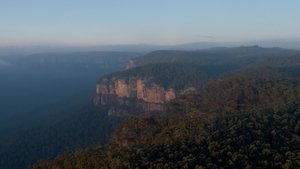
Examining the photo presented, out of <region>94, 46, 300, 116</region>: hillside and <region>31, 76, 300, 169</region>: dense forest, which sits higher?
<region>31, 76, 300, 169</region>: dense forest

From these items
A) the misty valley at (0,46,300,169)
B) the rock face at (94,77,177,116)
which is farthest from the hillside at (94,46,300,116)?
the misty valley at (0,46,300,169)

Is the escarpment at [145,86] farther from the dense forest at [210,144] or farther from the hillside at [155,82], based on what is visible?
the dense forest at [210,144]

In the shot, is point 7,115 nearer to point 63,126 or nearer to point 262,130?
point 63,126

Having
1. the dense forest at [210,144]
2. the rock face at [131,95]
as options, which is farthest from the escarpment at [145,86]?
the dense forest at [210,144]

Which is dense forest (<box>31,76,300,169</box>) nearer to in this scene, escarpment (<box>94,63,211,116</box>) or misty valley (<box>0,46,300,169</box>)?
misty valley (<box>0,46,300,169</box>)

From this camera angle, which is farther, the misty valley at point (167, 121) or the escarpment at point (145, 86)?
the escarpment at point (145, 86)

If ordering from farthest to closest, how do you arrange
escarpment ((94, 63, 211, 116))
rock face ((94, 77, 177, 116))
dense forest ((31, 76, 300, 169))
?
escarpment ((94, 63, 211, 116)) → rock face ((94, 77, 177, 116)) → dense forest ((31, 76, 300, 169))

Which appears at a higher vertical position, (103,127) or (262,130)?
(262,130)

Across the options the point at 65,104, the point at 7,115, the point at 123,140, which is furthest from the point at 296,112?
the point at 7,115
